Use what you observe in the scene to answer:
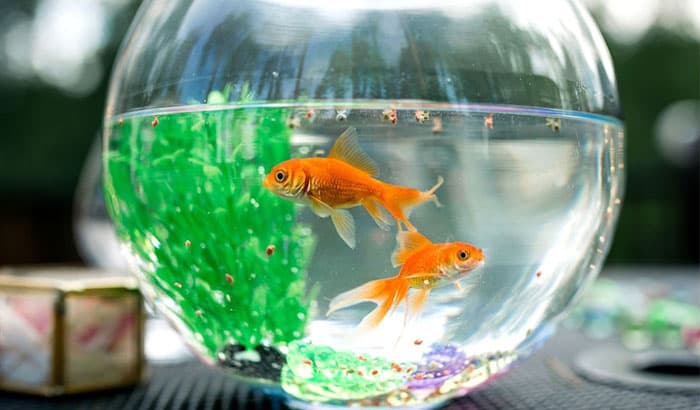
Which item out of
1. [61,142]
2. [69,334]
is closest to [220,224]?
[69,334]

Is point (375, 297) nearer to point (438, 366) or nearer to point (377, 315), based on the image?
point (377, 315)

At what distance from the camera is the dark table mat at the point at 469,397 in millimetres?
988

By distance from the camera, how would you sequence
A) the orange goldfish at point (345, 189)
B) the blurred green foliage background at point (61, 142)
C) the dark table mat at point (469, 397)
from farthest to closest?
the blurred green foliage background at point (61, 142), the dark table mat at point (469, 397), the orange goldfish at point (345, 189)

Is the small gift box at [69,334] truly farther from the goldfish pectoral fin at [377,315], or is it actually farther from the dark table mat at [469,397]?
the goldfish pectoral fin at [377,315]

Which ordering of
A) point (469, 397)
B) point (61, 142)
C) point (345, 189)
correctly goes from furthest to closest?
point (61, 142)
point (469, 397)
point (345, 189)

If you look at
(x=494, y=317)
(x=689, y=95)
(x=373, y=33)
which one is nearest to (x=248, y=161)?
(x=373, y=33)

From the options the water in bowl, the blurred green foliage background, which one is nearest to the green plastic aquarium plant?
the water in bowl

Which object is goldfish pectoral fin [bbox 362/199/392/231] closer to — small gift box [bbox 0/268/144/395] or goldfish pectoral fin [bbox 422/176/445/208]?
goldfish pectoral fin [bbox 422/176/445/208]

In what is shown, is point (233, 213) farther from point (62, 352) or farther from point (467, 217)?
point (62, 352)

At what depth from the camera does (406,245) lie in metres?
0.73

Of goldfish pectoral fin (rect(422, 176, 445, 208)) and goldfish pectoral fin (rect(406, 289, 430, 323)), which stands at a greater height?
goldfish pectoral fin (rect(422, 176, 445, 208))

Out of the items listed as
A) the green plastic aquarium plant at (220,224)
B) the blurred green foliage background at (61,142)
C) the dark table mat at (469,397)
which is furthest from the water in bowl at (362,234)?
the blurred green foliage background at (61,142)

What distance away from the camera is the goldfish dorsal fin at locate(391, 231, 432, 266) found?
727mm

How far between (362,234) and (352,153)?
0.25ft
